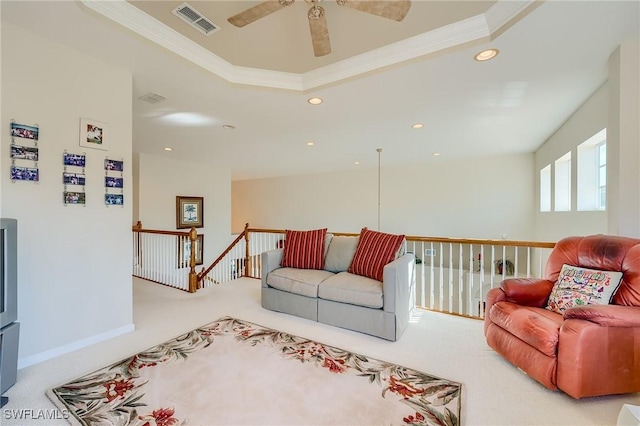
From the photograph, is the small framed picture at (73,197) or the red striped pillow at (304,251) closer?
the small framed picture at (73,197)

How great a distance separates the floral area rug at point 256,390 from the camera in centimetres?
157

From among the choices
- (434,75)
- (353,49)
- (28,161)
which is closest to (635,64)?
(434,75)

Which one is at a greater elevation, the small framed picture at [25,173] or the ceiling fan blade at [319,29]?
the ceiling fan blade at [319,29]

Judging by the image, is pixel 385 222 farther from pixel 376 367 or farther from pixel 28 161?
pixel 28 161

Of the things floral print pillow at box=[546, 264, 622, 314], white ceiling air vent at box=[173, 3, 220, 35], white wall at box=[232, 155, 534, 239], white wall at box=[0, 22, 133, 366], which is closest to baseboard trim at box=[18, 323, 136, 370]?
white wall at box=[0, 22, 133, 366]

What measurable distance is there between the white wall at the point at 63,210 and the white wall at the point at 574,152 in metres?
5.01

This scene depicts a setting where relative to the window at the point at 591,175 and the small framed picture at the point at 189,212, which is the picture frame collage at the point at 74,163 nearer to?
the small framed picture at the point at 189,212

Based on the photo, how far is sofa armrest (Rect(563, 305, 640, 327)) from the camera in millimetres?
1585

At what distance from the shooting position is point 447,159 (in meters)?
6.31

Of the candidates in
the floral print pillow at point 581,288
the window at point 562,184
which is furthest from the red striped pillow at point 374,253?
the window at point 562,184

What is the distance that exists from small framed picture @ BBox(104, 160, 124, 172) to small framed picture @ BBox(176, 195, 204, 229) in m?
3.90

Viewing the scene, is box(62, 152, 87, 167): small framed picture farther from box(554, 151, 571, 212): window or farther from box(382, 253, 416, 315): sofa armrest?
box(554, 151, 571, 212): window

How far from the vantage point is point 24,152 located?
2.01 meters

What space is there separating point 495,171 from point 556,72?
3.99 meters
